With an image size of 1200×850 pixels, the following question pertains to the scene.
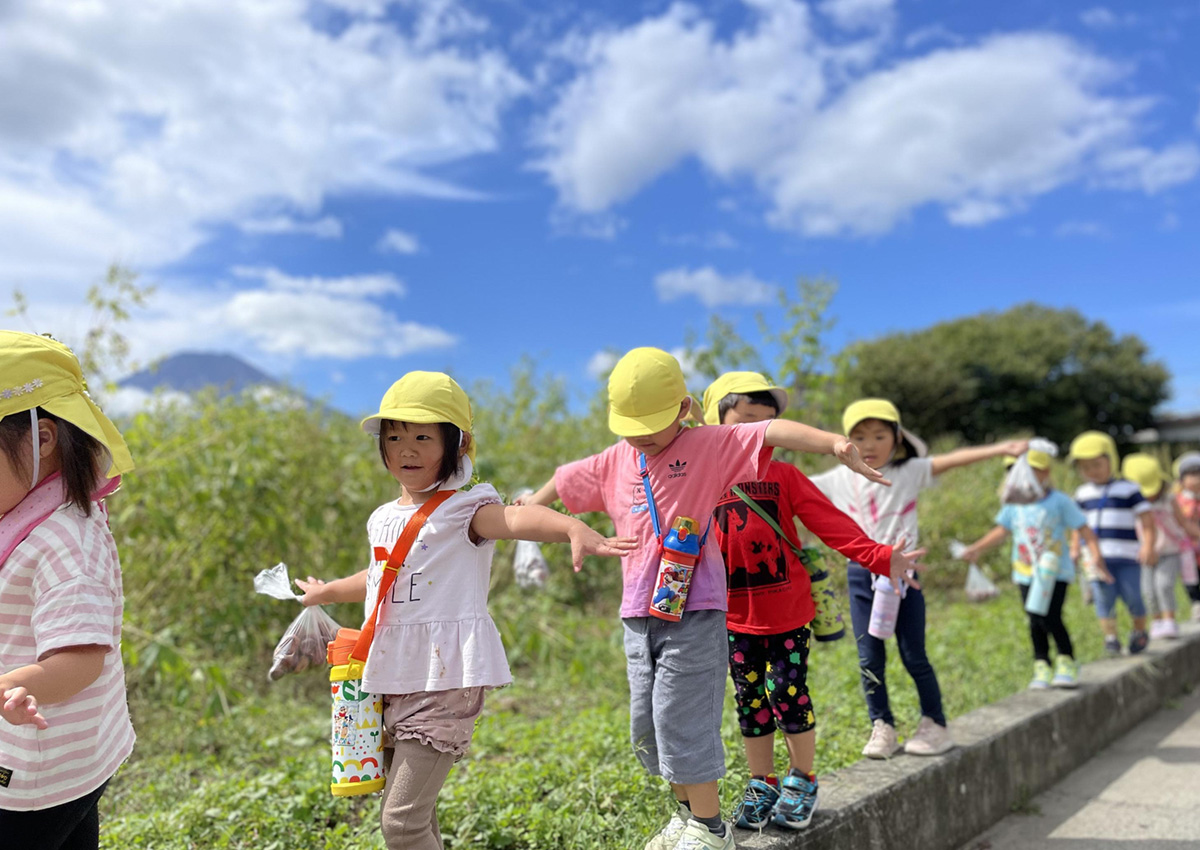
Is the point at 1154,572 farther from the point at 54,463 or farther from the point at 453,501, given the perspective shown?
the point at 54,463

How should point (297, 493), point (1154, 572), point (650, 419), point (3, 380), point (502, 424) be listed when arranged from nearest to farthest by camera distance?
point (3, 380), point (650, 419), point (297, 493), point (1154, 572), point (502, 424)

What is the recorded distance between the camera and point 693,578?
8.21 feet

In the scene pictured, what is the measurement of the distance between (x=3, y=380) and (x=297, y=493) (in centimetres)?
444

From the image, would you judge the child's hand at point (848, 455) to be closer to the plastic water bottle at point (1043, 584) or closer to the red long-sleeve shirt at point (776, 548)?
the red long-sleeve shirt at point (776, 548)

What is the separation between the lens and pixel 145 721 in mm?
4922

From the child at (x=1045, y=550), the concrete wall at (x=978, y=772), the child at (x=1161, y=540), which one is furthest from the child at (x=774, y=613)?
the child at (x=1161, y=540)

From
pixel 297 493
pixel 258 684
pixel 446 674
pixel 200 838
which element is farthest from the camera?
pixel 297 493

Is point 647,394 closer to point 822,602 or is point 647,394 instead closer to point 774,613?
point 774,613

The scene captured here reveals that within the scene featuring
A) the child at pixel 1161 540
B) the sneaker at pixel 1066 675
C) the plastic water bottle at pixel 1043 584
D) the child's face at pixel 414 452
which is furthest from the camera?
the child at pixel 1161 540

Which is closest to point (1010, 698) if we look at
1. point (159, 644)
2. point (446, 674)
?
point (446, 674)

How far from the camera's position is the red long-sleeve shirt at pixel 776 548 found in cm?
291

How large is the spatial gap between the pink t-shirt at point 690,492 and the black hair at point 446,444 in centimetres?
53

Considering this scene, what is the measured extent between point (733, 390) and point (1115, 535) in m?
4.72

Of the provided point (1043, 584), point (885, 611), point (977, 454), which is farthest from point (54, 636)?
point (1043, 584)
